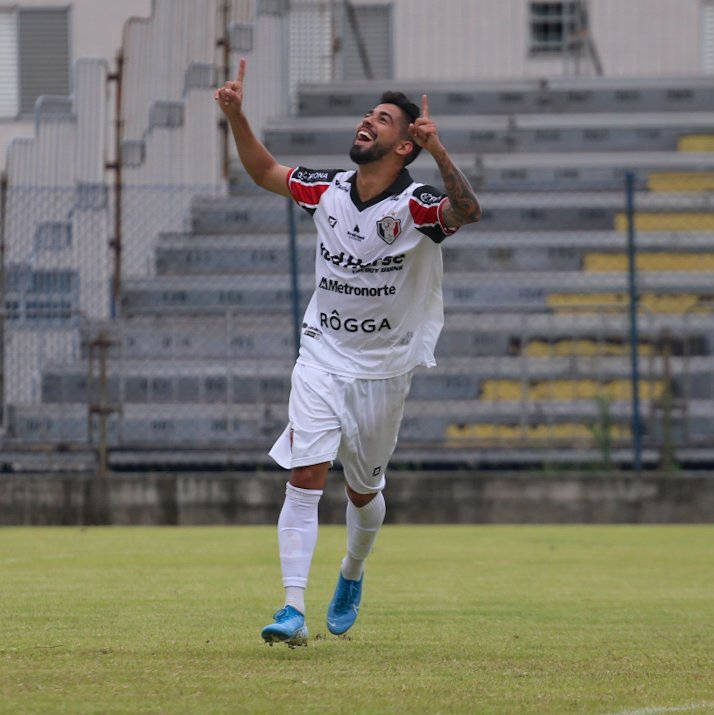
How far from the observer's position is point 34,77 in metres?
31.8

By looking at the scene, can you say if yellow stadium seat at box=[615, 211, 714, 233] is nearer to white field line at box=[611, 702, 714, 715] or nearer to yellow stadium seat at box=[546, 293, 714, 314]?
yellow stadium seat at box=[546, 293, 714, 314]

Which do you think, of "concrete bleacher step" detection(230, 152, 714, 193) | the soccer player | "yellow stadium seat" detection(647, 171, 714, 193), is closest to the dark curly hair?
the soccer player

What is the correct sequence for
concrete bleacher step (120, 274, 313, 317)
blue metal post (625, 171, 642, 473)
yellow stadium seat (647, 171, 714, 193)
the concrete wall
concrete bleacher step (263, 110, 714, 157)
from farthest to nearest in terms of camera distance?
concrete bleacher step (263, 110, 714, 157) → yellow stadium seat (647, 171, 714, 193) → concrete bleacher step (120, 274, 313, 317) → blue metal post (625, 171, 642, 473) → the concrete wall

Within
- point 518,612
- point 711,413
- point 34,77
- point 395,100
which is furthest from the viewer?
point 34,77

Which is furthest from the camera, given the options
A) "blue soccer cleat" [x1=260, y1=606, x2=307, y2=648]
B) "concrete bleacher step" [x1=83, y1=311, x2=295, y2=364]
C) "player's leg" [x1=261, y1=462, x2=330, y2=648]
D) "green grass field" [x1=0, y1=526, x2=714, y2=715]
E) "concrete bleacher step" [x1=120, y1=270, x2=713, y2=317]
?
"concrete bleacher step" [x1=120, y1=270, x2=713, y2=317]

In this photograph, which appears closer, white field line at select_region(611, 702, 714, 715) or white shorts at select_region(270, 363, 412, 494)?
white field line at select_region(611, 702, 714, 715)

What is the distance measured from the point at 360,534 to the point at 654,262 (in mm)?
12404

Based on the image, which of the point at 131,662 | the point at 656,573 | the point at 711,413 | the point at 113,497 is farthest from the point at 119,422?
the point at 131,662

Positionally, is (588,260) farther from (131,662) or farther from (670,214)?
(131,662)

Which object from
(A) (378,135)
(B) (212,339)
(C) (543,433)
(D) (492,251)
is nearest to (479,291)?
(D) (492,251)

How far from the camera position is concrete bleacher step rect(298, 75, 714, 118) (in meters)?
24.0

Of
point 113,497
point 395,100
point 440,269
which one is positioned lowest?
point 113,497

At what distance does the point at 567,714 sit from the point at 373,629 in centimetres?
240

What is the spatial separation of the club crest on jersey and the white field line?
251 centimetres
